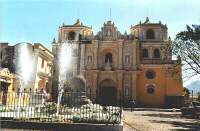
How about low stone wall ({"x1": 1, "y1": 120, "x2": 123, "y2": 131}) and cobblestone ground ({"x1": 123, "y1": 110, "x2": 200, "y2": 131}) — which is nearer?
low stone wall ({"x1": 1, "y1": 120, "x2": 123, "y2": 131})

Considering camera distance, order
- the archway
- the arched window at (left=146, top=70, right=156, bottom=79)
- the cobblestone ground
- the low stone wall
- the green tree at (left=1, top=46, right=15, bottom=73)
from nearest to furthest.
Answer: the low stone wall → the cobblestone ground → the archway → the green tree at (left=1, top=46, right=15, bottom=73) → the arched window at (left=146, top=70, right=156, bottom=79)

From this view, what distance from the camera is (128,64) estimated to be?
3020 cm

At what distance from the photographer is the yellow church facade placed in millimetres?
29062

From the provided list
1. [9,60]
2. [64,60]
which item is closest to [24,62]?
[9,60]

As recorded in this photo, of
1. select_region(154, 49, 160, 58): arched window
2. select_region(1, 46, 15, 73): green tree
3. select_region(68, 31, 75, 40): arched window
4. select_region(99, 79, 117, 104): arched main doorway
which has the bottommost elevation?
select_region(99, 79, 117, 104): arched main doorway

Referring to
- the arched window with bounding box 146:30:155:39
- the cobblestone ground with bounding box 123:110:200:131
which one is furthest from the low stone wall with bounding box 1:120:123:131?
the arched window with bounding box 146:30:155:39

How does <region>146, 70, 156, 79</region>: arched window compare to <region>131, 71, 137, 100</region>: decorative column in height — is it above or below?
above

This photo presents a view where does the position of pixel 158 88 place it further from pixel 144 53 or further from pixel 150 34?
pixel 150 34

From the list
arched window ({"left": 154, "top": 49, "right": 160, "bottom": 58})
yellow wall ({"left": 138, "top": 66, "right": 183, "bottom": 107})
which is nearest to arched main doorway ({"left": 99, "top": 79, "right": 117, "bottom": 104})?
yellow wall ({"left": 138, "top": 66, "right": 183, "bottom": 107})

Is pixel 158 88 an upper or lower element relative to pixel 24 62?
lower

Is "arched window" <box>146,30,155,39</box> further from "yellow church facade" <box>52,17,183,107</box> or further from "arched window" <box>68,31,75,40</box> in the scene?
"arched window" <box>68,31,75,40</box>

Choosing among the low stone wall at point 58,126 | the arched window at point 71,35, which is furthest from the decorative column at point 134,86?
the low stone wall at point 58,126

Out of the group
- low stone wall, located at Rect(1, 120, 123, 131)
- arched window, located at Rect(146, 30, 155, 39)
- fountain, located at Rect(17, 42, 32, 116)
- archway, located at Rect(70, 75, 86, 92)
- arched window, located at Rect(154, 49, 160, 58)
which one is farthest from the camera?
arched window, located at Rect(146, 30, 155, 39)

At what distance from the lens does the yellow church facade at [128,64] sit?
29.1m
